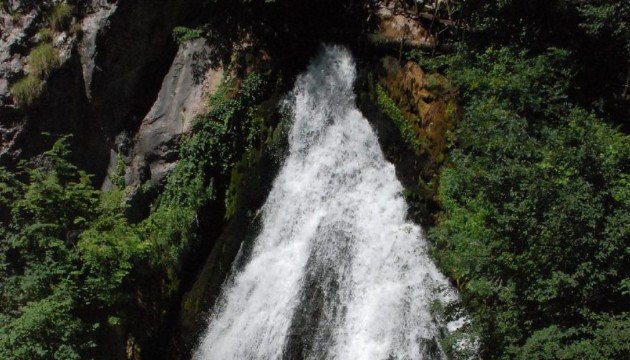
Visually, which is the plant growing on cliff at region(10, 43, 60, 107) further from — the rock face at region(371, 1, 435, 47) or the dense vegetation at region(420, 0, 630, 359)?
the dense vegetation at region(420, 0, 630, 359)

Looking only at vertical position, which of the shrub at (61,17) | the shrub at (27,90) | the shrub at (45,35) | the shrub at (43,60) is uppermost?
the shrub at (61,17)

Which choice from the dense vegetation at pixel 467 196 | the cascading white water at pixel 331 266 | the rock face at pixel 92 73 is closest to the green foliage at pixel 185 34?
the dense vegetation at pixel 467 196

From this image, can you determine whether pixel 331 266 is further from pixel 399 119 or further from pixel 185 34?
pixel 185 34

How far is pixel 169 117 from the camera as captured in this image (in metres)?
11.2

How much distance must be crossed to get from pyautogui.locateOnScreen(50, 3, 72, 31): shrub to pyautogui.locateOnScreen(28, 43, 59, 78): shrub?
0.42 m

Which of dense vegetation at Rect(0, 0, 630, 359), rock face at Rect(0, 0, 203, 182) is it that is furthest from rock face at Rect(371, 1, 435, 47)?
rock face at Rect(0, 0, 203, 182)

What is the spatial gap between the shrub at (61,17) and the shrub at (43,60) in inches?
16.5

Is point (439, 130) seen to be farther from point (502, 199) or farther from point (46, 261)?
point (46, 261)

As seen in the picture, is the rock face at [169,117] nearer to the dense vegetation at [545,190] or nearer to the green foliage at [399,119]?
the green foliage at [399,119]

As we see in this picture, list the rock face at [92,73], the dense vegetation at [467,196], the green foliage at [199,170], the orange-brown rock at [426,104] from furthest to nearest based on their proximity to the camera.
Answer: the rock face at [92,73] → the green foliage at [199,170] → the orange-brown rock at [426,104] → the dense vegetation at [467,196]

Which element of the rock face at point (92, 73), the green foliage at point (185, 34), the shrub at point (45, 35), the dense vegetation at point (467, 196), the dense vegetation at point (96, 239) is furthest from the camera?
the green foliage at point (185, 34)

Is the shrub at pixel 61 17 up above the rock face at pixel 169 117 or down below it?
above

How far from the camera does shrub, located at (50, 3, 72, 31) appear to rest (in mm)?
11094

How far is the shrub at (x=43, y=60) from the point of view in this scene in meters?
10.8
